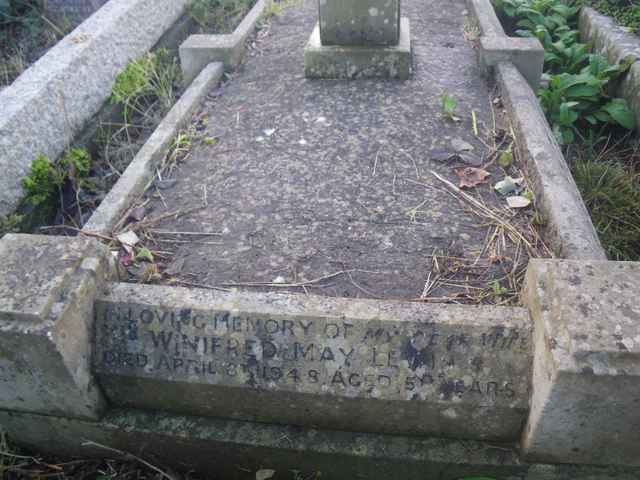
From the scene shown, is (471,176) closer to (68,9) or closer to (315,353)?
(315,353)

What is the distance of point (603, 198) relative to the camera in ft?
10.5

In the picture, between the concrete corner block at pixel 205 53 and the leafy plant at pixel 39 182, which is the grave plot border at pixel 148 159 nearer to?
the concrete corner block at pixel 205 53

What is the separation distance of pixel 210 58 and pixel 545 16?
10.1 feet

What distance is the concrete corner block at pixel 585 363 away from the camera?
1479 millimetres

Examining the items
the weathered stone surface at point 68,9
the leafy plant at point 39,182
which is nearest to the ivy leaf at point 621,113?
the leafy plant at point 39,182

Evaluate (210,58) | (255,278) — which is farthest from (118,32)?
Result: (255,278)

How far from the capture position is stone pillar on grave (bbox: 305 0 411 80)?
142 inches

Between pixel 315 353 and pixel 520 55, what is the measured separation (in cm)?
270

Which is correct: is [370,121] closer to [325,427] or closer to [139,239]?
[139,239]

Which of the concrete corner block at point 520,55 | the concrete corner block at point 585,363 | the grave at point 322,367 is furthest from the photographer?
the concrete corner block at point 520,55

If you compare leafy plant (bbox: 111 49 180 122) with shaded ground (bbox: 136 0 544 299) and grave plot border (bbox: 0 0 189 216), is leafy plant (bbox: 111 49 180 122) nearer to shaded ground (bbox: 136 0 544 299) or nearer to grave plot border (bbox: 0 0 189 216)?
grave plot border (bbox: 0 0 189 216)

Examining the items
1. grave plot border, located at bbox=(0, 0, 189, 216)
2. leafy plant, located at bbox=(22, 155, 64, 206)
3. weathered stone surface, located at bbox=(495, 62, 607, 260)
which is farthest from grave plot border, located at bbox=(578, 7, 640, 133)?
leafy plant, located at bbox=(22, 155, 64, 206)

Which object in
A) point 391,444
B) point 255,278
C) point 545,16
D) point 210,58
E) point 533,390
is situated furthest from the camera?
point 545,16

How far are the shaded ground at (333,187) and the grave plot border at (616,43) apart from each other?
1135 mm
